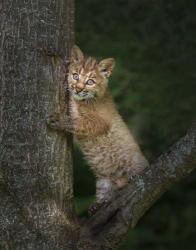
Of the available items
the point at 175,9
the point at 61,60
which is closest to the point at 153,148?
the point at 175,9

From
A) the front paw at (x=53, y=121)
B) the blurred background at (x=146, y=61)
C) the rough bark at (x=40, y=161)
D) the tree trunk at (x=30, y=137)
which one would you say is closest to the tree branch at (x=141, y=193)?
the rough bark at (x=40, y=161)

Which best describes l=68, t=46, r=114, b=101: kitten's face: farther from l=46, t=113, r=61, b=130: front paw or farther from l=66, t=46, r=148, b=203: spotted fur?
l=46, t=113, r=61, b=130: front paw

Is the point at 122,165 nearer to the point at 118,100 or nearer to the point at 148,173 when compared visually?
the point at 148,173

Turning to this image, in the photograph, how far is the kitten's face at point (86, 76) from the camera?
18.4 feet

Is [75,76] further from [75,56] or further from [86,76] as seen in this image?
[86,76]

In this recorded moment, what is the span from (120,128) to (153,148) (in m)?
2.60

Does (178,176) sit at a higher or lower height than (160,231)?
higher

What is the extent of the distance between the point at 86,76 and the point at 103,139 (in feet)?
1.75

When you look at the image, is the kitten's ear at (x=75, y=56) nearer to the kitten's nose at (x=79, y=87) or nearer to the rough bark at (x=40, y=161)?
the kitten's nose at (x=79, y=87)

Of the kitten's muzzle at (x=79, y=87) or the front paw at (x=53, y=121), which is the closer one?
the front paw at (x=53, y=121)

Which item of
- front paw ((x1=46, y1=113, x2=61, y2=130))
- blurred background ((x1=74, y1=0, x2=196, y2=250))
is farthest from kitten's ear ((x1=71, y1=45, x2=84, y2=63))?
blurred background ((x1=74, y1=0, x2=196, y2=250))

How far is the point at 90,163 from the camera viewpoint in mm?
6125

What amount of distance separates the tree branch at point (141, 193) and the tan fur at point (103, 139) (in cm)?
100

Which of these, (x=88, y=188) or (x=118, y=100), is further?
(x=88, y=188)
